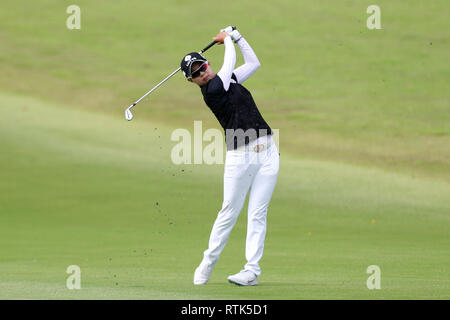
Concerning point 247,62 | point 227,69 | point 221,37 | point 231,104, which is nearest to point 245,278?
point 231,104

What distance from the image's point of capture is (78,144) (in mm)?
22438

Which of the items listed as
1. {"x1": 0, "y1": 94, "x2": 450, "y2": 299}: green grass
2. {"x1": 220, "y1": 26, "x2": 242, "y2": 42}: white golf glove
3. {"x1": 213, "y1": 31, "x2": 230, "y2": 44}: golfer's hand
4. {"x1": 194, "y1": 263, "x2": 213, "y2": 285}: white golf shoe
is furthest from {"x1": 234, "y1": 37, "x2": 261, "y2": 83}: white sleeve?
{"x1": 0, "y1": 94, "x2": 450, "y2": 299}: green grass

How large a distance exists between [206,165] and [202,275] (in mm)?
12463

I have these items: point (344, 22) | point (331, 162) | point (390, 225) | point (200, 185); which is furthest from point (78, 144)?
point (344, 22)

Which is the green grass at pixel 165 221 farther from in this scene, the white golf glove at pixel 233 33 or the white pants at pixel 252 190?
the white golf glove at pixel 233 33

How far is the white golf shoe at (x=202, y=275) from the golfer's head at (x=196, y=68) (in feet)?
6.39

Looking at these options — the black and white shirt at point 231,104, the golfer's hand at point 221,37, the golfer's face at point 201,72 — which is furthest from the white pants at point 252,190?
the golfer's hand at point 221,37

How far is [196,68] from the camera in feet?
29.1

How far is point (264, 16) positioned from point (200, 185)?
12248 mm

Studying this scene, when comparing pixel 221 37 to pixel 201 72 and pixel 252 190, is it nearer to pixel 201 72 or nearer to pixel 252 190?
pixel 201 72

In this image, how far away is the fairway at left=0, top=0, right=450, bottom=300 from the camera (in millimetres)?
10680

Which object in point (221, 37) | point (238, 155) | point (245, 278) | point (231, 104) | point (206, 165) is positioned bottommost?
point (245, 278)
